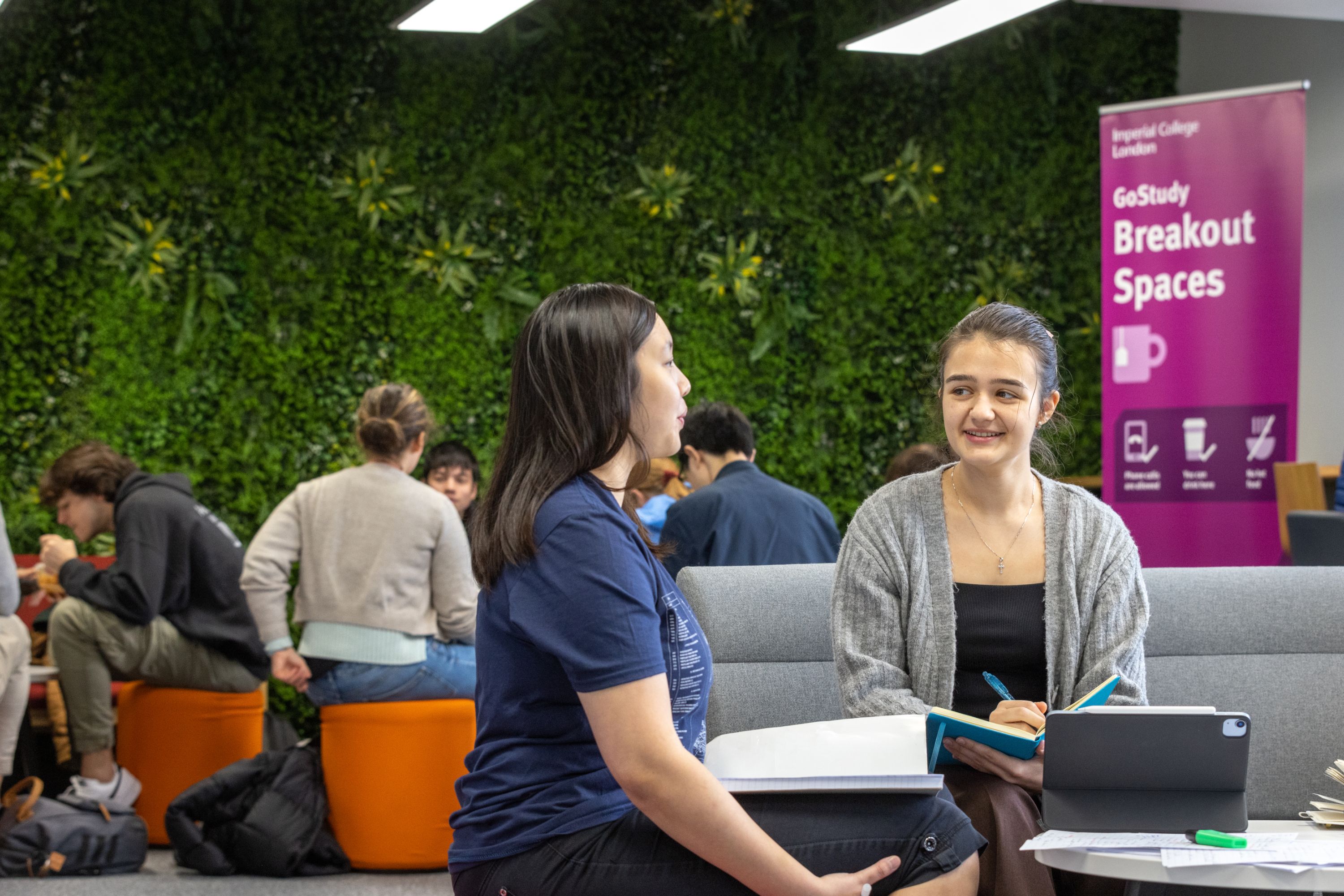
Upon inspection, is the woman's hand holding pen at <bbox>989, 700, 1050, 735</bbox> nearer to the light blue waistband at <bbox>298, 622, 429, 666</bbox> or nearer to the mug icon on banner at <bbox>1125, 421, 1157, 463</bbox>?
the light blue waistband at <bbox>298, 622, 429, 666</bbox>

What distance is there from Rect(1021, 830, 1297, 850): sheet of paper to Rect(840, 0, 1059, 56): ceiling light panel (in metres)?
3.57

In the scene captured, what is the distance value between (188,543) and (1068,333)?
4.32m

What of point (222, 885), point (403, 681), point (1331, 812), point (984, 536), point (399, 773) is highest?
point (984, 536)

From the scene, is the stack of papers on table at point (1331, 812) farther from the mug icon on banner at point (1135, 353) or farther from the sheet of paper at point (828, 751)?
the mug icon on banner at point (1135, 353)

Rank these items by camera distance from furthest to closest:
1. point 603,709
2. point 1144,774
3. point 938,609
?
point 938,609 → point 1144,774 → point 603,709

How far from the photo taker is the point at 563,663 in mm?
1484

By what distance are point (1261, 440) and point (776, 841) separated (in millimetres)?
4174

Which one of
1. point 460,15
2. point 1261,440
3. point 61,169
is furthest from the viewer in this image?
point 61,169

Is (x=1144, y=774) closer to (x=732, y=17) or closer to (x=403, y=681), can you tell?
(x=403, y=681)

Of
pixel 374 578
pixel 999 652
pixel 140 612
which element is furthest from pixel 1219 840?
pixel 140 612

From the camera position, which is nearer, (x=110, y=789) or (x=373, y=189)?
(x=110, y=789)

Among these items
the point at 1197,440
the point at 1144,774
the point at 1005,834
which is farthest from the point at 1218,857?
the point at 1197,440

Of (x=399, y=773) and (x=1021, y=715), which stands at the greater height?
(x=1021, y=715)

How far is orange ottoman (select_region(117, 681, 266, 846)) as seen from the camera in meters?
4.32
